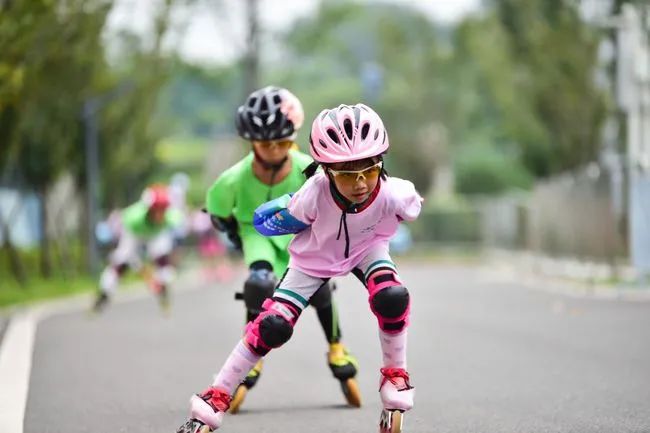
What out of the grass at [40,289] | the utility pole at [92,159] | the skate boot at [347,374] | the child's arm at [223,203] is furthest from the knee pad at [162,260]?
the utility pole at [92,159]

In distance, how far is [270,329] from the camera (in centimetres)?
808

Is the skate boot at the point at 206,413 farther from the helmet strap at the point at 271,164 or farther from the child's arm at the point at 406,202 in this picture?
the helmet strap at the point at 271,164

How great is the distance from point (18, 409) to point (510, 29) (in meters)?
33.1

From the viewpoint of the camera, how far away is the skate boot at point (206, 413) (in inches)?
308

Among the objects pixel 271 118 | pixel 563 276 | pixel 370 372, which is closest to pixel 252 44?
pixel 563 276

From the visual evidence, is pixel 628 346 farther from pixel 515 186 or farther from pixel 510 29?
pixel 515 186

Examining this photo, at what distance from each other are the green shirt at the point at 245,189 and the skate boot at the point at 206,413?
9.26 feet

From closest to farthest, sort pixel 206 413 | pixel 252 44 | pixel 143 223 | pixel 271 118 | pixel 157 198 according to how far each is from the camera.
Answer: pixel 206 413
pixel 271 118
pixel 157 198
pixel 143 223
pixel 252 44

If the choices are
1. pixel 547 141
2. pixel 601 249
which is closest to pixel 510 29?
pixel 547 141

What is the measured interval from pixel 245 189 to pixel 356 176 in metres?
2.78

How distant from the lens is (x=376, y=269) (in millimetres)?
8289

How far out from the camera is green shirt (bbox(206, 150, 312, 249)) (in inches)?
416

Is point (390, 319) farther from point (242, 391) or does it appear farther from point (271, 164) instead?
point (271, 164)

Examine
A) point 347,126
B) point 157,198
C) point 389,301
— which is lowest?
point 389,301
